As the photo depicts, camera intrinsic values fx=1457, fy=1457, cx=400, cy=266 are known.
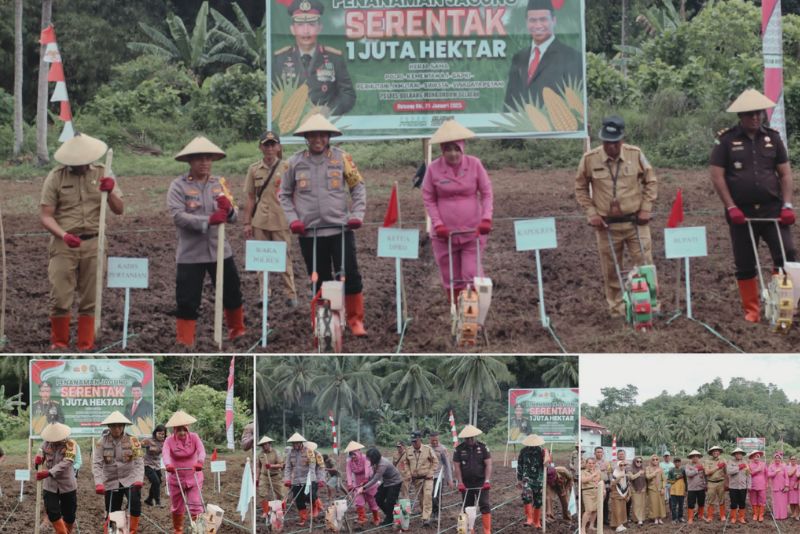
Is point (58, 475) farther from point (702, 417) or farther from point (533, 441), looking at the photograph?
point (702, 417)

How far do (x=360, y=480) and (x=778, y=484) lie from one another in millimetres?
3258

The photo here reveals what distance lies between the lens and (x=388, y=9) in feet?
42.2

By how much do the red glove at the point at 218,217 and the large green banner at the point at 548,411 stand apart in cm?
236

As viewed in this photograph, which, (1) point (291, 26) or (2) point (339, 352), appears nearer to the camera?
(2) point (339, 352)

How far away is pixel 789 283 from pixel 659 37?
11.4 m

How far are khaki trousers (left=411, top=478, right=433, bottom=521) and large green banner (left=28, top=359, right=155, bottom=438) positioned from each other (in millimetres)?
2078

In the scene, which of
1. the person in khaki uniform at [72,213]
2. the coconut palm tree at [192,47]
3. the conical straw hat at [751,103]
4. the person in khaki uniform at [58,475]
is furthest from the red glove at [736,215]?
the coconut palm tree at [192,47]

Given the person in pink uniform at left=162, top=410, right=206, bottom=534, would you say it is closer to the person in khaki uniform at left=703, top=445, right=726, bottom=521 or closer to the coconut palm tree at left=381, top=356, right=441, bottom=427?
the coconut palm tree at left=381, top=356, right=441, bottom=427

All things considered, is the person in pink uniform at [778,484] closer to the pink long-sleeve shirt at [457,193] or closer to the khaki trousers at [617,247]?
the khaki trousers at [617,247]

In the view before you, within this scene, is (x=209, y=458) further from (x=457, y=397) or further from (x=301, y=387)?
(x=457, y=397)

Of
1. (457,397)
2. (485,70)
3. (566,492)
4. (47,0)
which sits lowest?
(566,492)

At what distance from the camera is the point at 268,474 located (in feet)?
34.6

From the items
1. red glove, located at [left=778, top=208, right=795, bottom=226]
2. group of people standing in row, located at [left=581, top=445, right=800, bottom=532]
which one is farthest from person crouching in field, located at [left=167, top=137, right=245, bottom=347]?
red glove, located at [left=778, top=208, right=795, bottom=226]

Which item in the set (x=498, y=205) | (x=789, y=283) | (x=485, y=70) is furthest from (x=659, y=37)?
(x=789, y=283)
